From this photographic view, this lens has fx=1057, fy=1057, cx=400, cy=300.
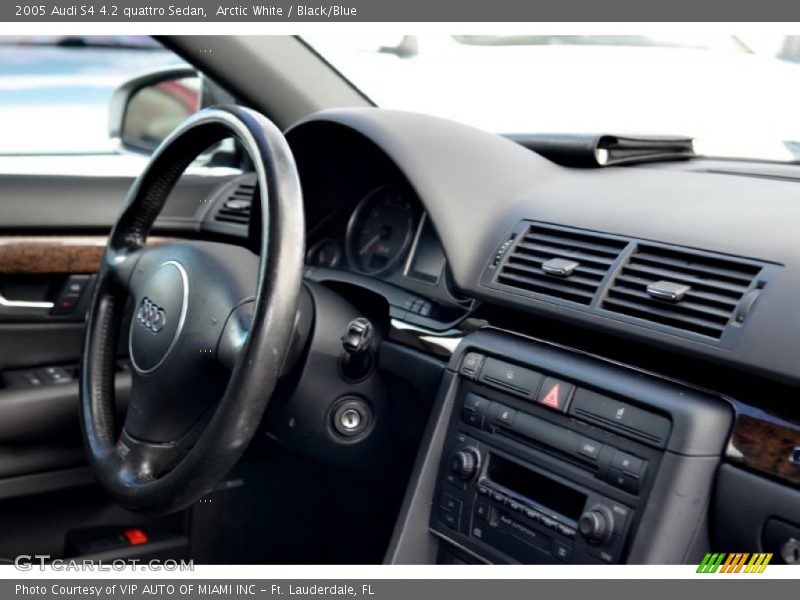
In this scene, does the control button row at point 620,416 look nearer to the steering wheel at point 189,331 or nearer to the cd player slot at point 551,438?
the cd player slot at point 551,438

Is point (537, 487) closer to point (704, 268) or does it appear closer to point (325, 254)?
point (704, 268)

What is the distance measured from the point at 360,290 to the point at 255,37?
2.50ft

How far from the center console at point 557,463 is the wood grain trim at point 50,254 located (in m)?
1.02

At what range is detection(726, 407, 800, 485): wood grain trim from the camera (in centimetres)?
131

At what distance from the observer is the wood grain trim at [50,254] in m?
2.37

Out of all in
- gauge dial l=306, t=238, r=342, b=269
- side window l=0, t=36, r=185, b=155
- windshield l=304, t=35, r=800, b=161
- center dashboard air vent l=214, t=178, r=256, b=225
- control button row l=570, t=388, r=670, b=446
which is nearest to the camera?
control button row l=570, t=388, r=670, b=446

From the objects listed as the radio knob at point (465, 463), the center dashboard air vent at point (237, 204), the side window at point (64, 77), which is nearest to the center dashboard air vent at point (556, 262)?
the radio knob at point (465, 463)

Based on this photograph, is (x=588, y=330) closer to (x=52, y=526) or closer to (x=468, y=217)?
(x=468, y=217)

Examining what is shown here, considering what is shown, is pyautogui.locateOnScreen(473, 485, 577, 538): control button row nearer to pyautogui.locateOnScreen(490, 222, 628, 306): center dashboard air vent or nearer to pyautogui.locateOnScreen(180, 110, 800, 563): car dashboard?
pyautogui.locateOnScreen(180, 110, 800, 563): car dashboard

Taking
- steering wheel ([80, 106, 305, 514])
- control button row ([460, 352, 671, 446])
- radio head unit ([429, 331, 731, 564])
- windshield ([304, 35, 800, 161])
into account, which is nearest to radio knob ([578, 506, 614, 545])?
radio head unit ([429, 331, 731, 564])

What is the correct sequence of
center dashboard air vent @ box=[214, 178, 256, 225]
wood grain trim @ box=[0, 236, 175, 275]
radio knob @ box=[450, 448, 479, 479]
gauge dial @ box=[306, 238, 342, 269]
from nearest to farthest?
radio knob @ box=[450, 448, 479, 479]
gauge dial @ box=[306, 238, 342, 269]
wood grain trim @ box=[0, 236, 175, 275]
center dashboard air vent @ box=[214, 178, 256, 225]

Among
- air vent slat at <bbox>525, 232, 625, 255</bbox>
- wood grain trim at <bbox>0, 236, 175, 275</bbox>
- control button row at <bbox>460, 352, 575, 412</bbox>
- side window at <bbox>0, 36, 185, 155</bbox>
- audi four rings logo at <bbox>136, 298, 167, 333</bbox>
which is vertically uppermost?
air vent slat at <bbox>525, 232, 625, 255</bbox>

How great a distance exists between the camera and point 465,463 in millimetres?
1660
